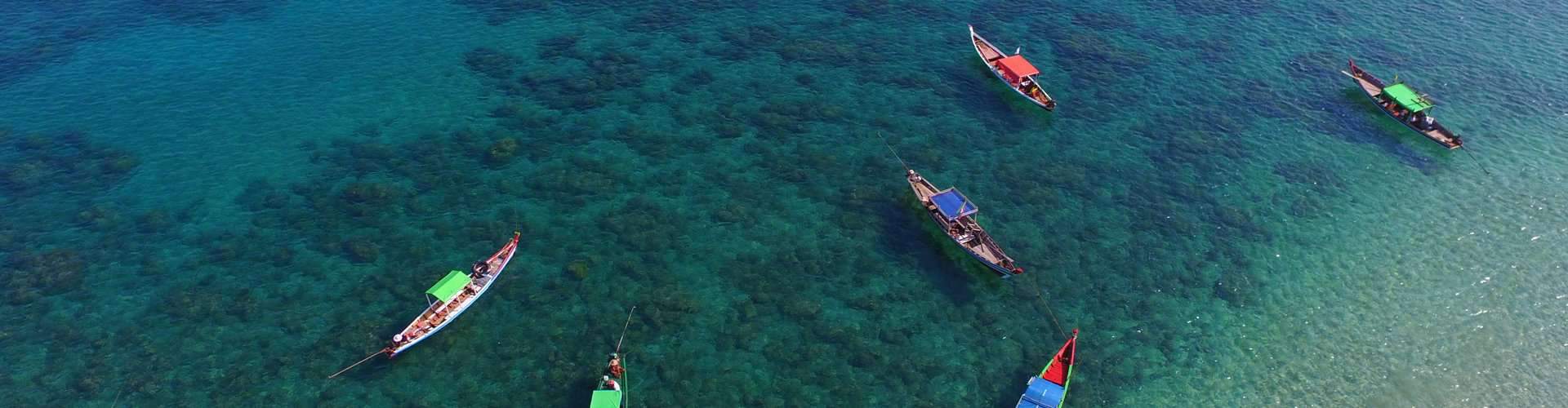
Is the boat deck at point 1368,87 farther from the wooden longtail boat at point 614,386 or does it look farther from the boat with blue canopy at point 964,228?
the wooden longtail boat at point 614,386

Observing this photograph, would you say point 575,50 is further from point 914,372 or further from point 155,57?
point 914,372

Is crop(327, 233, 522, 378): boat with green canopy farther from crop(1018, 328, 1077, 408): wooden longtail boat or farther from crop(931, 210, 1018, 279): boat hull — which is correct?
crop(1018, 328, 1077, 408): wooden longtail boat

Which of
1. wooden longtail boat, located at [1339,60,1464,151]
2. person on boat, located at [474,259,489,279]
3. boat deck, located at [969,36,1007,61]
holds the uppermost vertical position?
boat deck, located at [969,36,1007,61]

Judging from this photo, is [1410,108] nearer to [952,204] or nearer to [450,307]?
[952,204]

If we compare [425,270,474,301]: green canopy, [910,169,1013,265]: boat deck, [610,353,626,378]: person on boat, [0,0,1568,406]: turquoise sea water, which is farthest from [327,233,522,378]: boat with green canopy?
[910,169,1013,265]: boat deck

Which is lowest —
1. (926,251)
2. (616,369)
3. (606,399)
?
(616,369)

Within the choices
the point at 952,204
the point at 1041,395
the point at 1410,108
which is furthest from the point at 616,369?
the point at 1410,108

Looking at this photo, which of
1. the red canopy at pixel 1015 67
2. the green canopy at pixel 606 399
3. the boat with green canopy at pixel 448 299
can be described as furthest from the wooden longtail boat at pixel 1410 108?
the boat with green canopy at pixel 448 299
